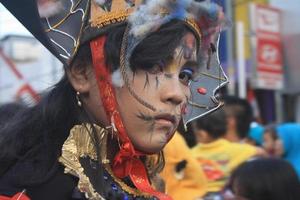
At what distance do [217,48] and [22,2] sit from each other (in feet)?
1.61

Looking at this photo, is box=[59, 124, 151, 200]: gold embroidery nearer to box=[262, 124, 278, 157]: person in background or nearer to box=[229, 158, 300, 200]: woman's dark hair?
box=[229, 158, 300, 200]: woman's dark hair

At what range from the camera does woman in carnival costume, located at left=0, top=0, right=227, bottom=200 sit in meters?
1.20

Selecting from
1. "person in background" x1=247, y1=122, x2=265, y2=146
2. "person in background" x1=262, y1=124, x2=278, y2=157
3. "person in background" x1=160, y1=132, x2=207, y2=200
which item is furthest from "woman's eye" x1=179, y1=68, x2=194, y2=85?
"person in background" x1=247, y1=122, x2=265, y2=146

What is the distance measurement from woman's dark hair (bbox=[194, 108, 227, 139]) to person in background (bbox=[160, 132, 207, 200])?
54cm

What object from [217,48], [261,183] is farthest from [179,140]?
[217,48]

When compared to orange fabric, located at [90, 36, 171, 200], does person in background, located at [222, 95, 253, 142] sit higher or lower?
lower

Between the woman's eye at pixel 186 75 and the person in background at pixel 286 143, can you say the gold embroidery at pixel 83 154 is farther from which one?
the person in background at pixel 286 143

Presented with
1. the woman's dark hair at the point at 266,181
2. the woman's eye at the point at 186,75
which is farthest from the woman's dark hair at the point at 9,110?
the woman's dark hair at the point at 266,181

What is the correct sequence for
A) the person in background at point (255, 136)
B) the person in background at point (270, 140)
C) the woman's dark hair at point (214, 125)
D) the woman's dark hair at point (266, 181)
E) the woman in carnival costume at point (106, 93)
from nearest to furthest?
the woman in carnival costume at point (106, 93), the woman's dark hair at point (266, 181), the woman's dark hair at point (214, 125), the person in background at point (270, 140), the person in background at point (255, 136)

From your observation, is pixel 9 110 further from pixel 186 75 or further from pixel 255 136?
pixel 255 136

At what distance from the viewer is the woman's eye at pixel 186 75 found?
1.28m

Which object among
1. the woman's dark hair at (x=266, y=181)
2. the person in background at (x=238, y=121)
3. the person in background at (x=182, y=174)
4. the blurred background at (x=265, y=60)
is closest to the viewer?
the woman's dark hair at (x=266, y=181)

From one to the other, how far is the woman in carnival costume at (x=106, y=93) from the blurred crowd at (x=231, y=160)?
0.96 feet

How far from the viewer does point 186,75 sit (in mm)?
1302
